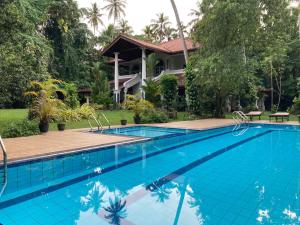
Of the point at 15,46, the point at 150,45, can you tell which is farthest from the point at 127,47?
the point at 15,46

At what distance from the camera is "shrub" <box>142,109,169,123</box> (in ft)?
55.8

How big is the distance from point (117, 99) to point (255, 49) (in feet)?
47.5

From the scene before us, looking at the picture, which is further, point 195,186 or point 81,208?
point 195,186

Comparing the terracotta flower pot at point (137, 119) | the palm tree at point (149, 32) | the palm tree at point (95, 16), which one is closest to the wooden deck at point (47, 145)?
the terracotta flower pot at point (137, 119)

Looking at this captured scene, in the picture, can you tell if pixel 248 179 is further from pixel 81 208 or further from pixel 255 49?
pixel 255 49

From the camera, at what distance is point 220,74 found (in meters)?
18.1

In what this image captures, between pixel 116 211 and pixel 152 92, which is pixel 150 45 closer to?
pixel 152 92

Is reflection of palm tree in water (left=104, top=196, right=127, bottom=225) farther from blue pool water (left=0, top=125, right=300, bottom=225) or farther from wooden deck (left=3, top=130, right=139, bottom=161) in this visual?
wooden deck (left=3, top=130, right=139, bottom=161)

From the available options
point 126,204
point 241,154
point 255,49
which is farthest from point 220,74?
point 126,204

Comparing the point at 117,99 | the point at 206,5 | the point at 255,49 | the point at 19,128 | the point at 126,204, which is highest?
the point at 206,5

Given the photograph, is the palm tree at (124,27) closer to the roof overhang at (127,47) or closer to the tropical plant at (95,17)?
the tropical plant at (95,17)

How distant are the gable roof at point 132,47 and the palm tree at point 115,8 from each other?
58.7ft

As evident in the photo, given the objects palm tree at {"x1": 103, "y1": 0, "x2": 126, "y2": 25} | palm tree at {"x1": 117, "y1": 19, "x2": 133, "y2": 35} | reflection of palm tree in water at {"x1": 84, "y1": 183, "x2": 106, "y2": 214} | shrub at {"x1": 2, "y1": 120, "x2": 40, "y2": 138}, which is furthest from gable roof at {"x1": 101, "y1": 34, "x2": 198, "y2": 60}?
reflection of palm tree in water at {"x1": 84, "y1": 183, "x2": 106, "y2": 214}

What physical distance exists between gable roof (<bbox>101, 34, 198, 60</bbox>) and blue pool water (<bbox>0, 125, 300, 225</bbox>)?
62.0ft
